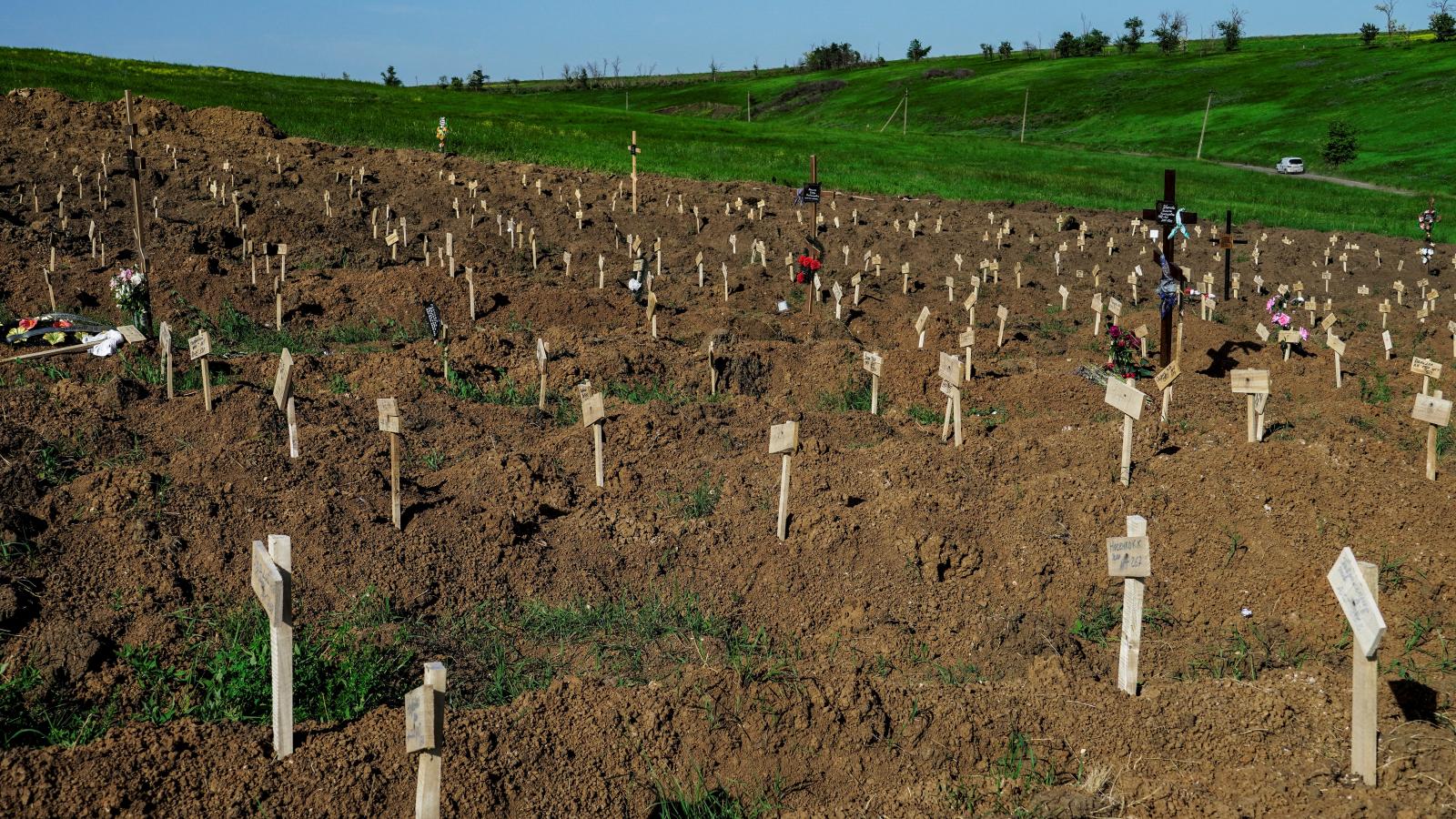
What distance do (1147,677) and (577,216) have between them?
58.1 feet

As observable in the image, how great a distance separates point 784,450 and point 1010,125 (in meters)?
72.4

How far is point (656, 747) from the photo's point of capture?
197 inches

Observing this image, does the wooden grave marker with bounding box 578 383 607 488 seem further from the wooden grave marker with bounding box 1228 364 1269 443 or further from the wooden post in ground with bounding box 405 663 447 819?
the wooden grave marker with bounding box 1228 364 1269 443

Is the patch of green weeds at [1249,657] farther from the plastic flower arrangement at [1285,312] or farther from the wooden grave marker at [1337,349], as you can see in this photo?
the plastic flower arrangement at [1285,312]

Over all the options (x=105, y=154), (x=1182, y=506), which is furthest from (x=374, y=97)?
(x=1182, y=506)

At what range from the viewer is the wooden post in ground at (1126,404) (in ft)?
24.8

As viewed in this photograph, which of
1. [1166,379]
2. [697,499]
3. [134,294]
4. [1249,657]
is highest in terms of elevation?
[134,294]

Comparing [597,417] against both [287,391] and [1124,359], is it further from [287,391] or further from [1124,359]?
[1124,359]

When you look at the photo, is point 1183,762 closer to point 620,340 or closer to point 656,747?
point 656,747

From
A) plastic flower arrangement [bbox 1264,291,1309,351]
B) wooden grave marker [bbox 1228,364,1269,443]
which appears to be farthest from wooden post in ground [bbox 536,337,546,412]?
plastic flower arrangement [bbox 1264,291,1309,351]

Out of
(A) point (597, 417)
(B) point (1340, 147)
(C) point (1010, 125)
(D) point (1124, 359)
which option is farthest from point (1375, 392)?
(C) point (1010, 125)

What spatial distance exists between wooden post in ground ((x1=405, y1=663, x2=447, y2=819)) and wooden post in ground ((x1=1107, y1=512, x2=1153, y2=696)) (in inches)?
123

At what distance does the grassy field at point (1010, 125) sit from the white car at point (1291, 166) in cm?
175

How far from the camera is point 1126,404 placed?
7656 mm
